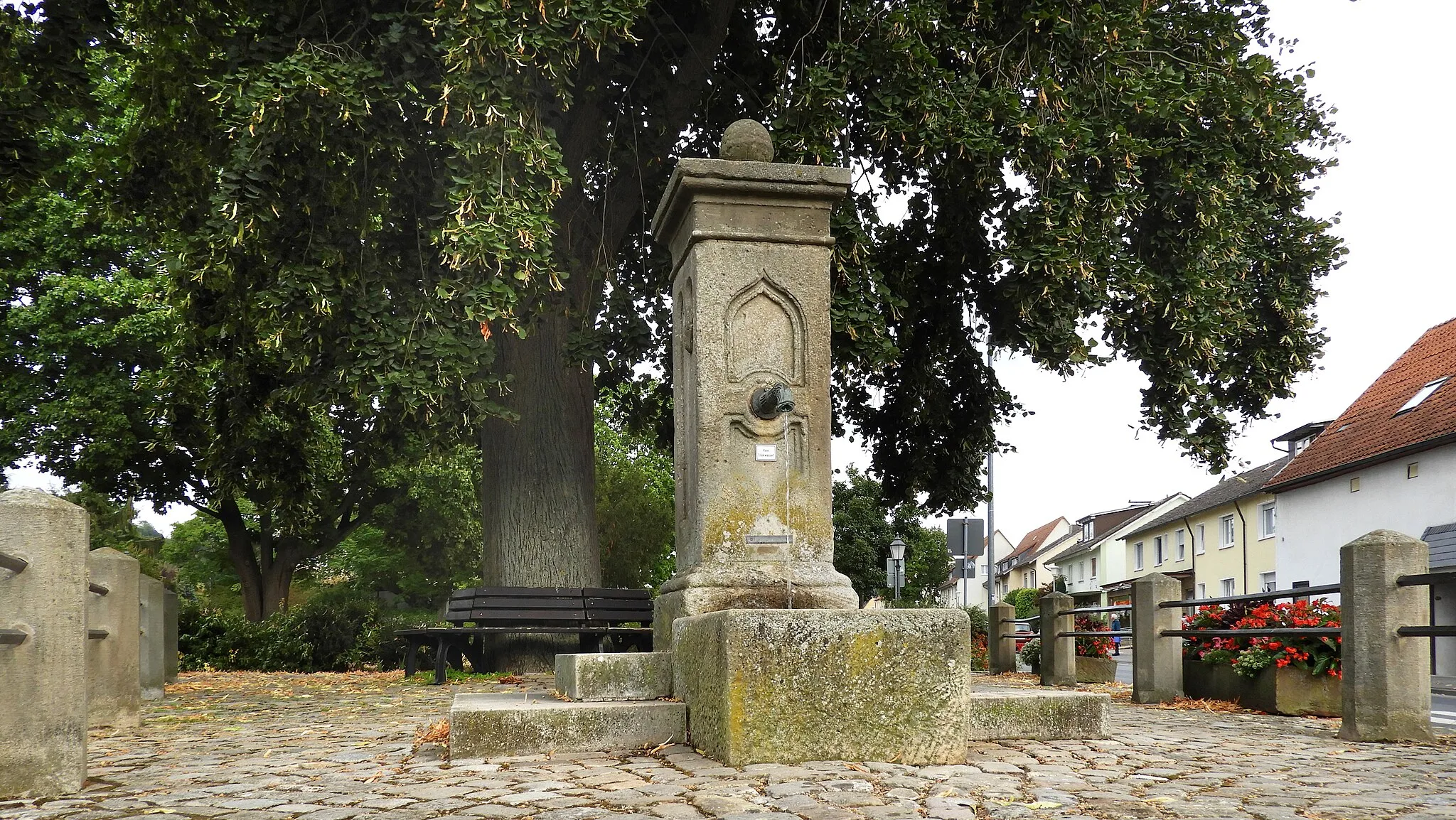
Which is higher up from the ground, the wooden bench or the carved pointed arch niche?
the carved pointed arch niche

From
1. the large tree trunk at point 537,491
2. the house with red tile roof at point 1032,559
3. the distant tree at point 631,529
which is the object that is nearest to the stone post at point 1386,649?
the large tree trunk at point 537,491

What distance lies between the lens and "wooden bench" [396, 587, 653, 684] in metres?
11.3

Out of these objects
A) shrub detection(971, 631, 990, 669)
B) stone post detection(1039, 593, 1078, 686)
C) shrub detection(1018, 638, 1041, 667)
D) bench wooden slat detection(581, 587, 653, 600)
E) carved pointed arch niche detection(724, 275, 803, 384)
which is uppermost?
carved pointed arch niche detection(724, 275, 803, 384)

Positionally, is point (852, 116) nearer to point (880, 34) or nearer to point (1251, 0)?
point (880, 34)

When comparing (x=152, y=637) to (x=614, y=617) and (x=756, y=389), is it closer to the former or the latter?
(x=614, y=617)

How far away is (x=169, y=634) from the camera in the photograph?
12.1m

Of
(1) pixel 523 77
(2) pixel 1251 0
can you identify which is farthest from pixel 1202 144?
(1) pixel 523 77

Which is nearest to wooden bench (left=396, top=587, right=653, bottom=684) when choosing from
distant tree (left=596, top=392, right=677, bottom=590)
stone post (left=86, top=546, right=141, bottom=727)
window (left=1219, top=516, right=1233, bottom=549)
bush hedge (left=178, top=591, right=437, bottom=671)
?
stone post (left=86, top=546, right=141, bottom=727)

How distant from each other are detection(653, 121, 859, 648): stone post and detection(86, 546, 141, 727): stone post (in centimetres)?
387

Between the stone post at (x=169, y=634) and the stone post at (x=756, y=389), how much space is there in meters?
6.42

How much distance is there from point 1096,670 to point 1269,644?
5267mm

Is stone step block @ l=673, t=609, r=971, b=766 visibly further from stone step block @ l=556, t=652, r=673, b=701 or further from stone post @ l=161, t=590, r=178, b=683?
stone post @ l=161, t=590, r=178, b=683

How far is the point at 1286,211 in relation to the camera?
13.4m

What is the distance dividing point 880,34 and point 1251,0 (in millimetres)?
5869
